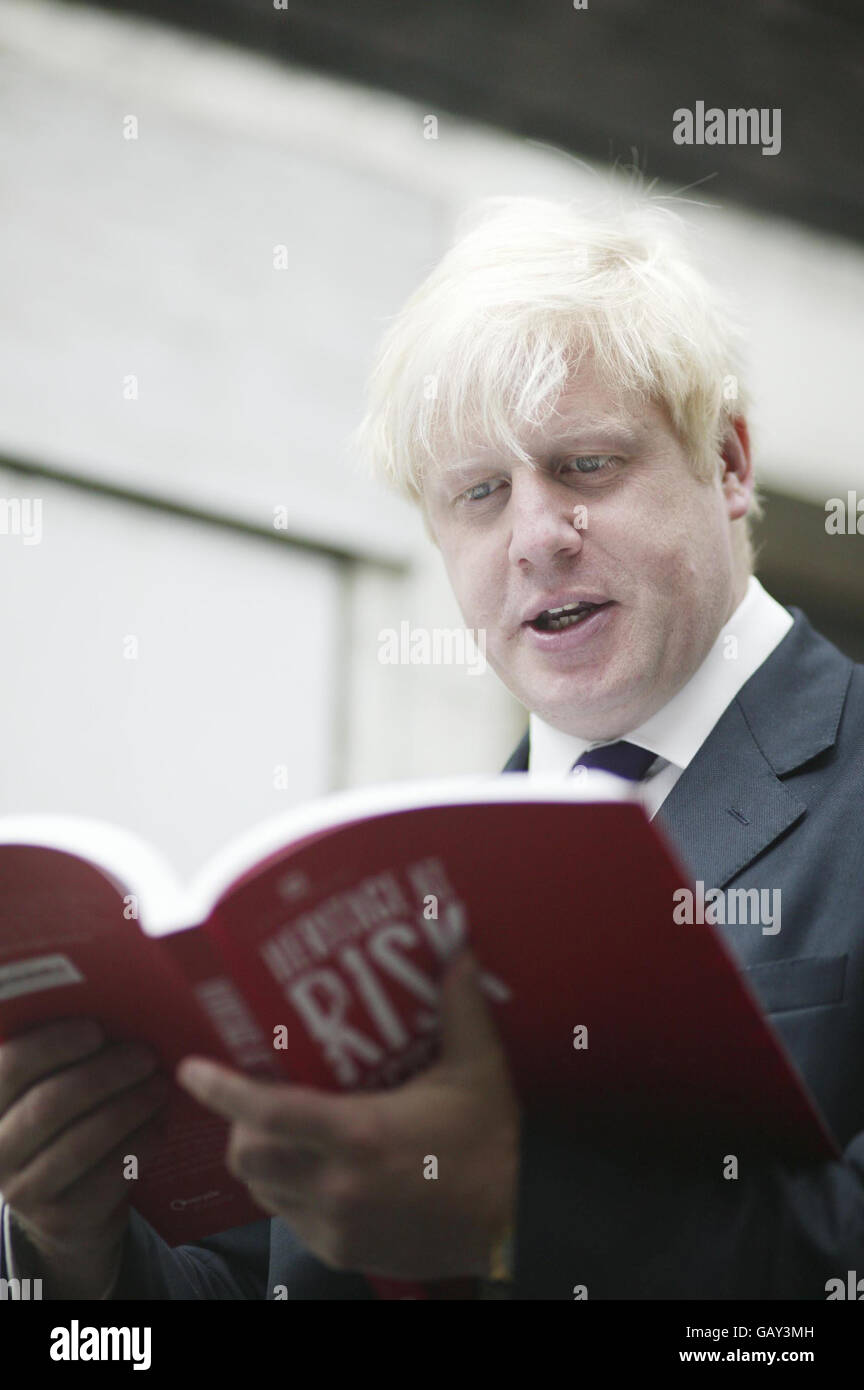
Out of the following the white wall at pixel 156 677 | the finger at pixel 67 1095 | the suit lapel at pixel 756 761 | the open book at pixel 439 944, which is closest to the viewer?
the open book at pixel 439 944

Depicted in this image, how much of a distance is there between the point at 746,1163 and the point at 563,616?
698mm

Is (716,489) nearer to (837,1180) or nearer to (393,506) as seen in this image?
(837,1180)

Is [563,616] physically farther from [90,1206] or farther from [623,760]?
[90,1206]

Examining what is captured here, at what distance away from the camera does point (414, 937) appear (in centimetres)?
94

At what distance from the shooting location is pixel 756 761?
147cm

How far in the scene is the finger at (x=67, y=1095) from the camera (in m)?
1.15

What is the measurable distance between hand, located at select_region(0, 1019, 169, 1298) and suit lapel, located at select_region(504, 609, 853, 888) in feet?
1.85

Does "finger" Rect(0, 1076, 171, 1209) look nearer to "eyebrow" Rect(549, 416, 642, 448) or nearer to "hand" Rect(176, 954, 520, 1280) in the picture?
"hand" Rect(176, 954, 520, 1280)

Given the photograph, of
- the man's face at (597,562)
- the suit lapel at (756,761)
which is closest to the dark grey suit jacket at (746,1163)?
the suit lapel at (756,761)

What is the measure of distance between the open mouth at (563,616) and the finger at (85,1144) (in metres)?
0.67

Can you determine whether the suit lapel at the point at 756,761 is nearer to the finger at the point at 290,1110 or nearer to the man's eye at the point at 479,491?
the man's eye at the point at 479,491

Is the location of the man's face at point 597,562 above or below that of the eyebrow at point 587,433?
below
